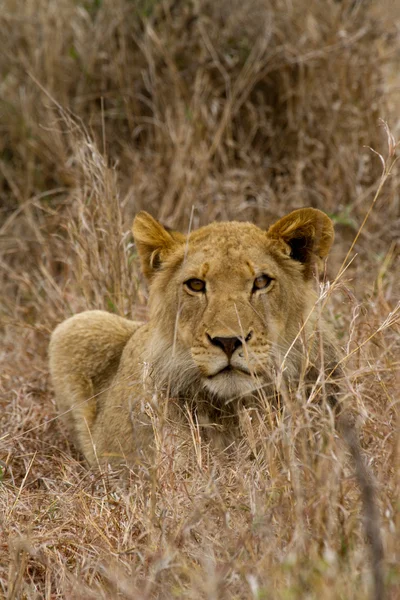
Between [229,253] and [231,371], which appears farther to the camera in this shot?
[229,253]

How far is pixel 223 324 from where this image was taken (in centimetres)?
355

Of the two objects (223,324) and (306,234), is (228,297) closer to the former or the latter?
(223,324)

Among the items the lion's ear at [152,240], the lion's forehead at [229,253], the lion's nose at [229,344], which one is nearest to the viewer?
the lion's nose at [229,344]

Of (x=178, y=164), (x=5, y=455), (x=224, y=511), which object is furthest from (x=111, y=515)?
(x=178, y=164)

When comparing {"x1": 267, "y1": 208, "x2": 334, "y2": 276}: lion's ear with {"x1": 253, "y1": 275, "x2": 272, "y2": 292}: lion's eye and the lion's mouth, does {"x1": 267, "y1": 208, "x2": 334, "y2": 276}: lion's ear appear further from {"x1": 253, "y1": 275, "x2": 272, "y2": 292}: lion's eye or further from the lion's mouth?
the lion's mouth

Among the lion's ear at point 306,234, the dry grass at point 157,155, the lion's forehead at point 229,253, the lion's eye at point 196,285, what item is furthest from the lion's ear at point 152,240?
the dry grass at point 157,155

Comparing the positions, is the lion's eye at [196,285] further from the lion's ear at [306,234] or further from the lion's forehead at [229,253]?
the lion's ear at [306,234]

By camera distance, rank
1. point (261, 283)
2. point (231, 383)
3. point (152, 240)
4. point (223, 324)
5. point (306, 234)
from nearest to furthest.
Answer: point (223, 324) < point (231, 383) < point (261, 283) < point (306, 234) < point (152, 240)

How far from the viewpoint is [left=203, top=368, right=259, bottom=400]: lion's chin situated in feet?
11.9

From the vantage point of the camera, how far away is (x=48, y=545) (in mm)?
3314

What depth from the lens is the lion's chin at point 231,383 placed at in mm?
3619

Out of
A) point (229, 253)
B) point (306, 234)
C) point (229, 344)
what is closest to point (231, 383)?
point (229, 344)

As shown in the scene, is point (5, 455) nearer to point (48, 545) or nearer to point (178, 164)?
point (48, 545)

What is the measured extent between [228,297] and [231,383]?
1.12 feet
